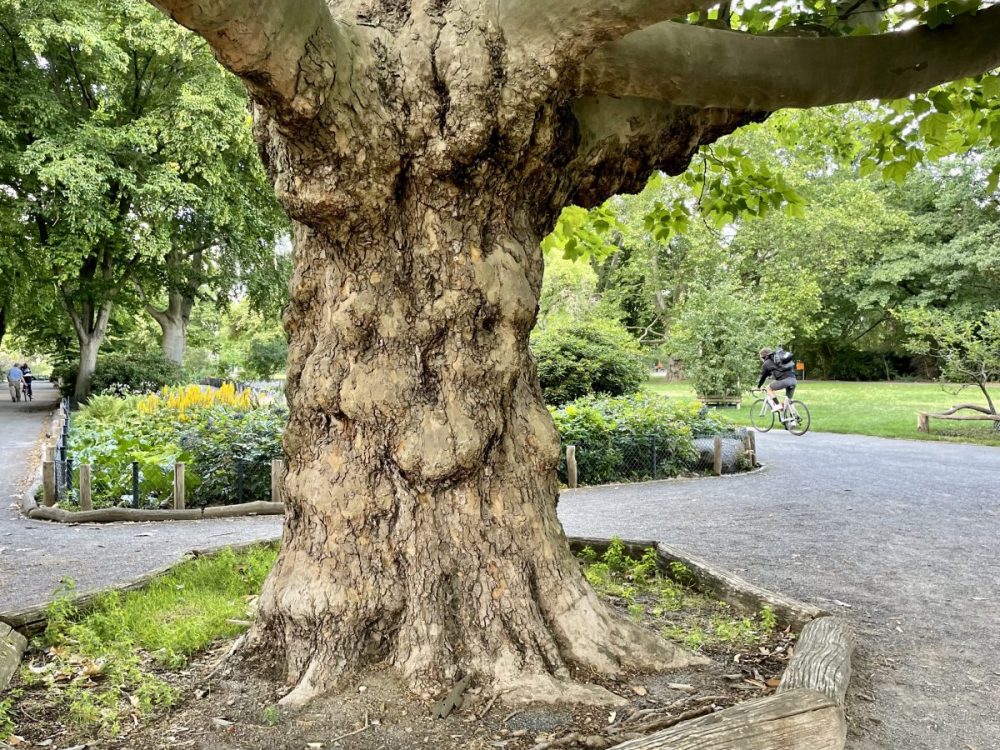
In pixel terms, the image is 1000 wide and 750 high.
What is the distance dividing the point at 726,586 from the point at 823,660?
4.27ft

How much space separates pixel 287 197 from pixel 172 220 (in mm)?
21874

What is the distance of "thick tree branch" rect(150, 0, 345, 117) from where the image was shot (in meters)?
2.28

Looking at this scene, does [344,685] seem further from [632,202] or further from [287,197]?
[632,202]

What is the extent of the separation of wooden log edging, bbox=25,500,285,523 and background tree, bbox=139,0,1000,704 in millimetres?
5532

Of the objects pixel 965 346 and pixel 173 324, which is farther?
pixel 173 324

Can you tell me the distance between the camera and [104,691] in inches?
127

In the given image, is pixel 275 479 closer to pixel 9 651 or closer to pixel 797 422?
pixel 9 651

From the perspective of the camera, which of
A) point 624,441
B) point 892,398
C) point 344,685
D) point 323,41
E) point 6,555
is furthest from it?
point 892,398

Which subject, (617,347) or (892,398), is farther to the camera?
(892,398)

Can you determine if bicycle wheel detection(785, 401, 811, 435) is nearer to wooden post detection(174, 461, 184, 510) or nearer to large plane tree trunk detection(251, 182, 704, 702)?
wooden post detection(174, 461, 184, 510)

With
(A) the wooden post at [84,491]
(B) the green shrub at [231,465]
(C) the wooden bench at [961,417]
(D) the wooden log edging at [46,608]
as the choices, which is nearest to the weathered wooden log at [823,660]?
(D) the wooden log edging at [46,608]

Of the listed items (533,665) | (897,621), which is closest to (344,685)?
(533,665)

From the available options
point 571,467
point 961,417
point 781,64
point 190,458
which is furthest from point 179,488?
point 961,417

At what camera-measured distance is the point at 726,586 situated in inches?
183
